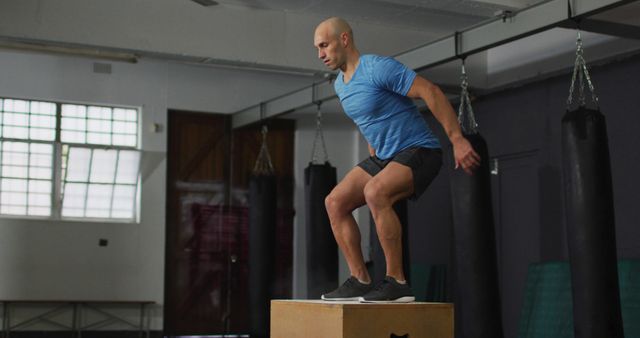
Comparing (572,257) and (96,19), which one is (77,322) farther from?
(572,257)

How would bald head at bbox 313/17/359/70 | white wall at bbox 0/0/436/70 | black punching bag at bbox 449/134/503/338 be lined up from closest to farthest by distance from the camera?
bald head at bbox 313/17/359/70, black punching bag at bbox 449/134/503/338, white wall at bbox 0/0/436/70

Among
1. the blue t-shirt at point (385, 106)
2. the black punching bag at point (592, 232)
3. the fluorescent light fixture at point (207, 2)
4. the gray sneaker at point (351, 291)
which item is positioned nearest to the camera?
the blue t-shirt at point (385, 106)

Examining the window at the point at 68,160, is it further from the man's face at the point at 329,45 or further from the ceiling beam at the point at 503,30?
the man's face at the point at 329,45

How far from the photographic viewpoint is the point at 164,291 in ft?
37.9

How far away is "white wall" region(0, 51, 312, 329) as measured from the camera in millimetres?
10844

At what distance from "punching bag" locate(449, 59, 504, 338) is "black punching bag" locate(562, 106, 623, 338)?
1198mm

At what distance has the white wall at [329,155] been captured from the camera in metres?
12.3

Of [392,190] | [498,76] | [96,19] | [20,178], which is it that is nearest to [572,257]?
[392,190]

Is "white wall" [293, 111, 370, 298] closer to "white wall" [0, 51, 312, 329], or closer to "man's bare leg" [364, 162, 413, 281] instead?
"white wall" [0, 51, 312, 329]

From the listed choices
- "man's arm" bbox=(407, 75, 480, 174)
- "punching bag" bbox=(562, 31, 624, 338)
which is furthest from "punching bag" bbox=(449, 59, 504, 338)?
"man's arm" bbox=(407, 75, 480, 174)

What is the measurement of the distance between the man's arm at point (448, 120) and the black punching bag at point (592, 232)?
246 cm

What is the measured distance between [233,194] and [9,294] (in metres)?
3.05

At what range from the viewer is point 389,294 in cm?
454

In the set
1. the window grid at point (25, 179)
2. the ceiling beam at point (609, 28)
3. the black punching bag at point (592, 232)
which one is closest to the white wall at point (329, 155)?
the window grid at point (25, 179)
